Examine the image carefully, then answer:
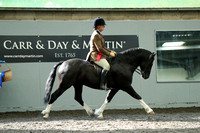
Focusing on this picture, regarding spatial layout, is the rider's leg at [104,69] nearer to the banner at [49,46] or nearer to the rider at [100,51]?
the rider at [100,51]

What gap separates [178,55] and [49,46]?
14.5 ft

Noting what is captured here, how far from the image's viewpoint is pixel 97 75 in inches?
273

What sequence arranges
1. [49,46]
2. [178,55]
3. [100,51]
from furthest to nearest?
[178,55]
[49,46]
[100,51]

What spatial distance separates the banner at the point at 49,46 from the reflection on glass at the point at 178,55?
1.00 m

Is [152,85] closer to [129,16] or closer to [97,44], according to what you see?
[129,16]

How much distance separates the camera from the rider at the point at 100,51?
6809 mm

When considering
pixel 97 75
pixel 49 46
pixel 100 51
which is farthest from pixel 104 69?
pixel 49 46

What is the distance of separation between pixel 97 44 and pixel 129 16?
3.31 meters

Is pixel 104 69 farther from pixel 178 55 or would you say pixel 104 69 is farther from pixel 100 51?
pixel 178 55

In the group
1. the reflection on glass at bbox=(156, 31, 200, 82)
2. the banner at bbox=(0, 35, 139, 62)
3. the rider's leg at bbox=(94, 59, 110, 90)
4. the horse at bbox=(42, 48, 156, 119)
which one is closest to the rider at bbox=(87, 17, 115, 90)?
the rider's leg at bbox=(94, 59, 110, 90)

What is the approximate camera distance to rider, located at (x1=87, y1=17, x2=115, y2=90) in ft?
22.3

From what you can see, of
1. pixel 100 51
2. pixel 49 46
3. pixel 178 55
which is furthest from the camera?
pixel 178 55

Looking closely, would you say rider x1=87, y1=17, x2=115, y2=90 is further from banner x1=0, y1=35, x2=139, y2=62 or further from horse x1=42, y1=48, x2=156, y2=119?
banner x1=0, y1=35, x2=139, y2=62

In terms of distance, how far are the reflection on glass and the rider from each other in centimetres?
344
